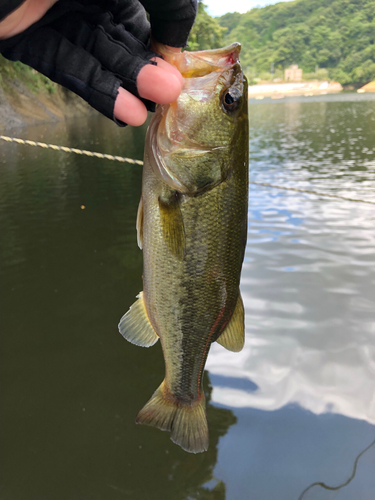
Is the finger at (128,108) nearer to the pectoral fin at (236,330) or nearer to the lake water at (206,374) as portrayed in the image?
the pectoral fin at (236,330)

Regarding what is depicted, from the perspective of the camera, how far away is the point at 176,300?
2014mm

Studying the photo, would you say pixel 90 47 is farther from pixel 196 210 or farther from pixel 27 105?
pixel 27 105

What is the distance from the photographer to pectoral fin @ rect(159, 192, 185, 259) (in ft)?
6.04

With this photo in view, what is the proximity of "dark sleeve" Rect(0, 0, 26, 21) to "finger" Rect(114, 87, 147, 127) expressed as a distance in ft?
1.42

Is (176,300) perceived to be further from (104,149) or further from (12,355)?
(104,149)

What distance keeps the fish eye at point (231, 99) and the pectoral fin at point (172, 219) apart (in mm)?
506

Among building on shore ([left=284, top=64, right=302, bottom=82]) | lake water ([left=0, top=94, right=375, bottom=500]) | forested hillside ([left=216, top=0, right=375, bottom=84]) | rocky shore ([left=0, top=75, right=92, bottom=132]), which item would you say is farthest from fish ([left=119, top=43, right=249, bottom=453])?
building on shore ([left=284, top=64, right=302, bottom=82])

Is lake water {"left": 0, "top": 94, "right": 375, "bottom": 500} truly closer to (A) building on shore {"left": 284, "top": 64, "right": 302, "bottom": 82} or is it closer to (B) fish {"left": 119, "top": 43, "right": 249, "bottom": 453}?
(B) fish {"left": 119, "top": 43, "right": 249, "bottom": 453}

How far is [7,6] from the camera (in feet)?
4.13

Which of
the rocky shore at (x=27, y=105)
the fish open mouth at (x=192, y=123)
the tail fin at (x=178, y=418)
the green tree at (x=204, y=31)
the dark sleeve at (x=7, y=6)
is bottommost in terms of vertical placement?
the tail fin at (x=178, y=418)

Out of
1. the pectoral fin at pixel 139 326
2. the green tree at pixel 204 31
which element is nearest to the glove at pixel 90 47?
the pectoral fin at pixel 139 326

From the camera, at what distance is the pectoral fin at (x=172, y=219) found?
1.84 meters

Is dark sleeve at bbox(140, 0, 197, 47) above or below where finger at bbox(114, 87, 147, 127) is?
above

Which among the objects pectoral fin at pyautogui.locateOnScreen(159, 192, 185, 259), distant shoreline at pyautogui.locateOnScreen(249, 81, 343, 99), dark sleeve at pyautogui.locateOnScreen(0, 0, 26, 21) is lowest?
pectoral fin at pyautogui.locateOnScreen(159, 192, 185, 259)
